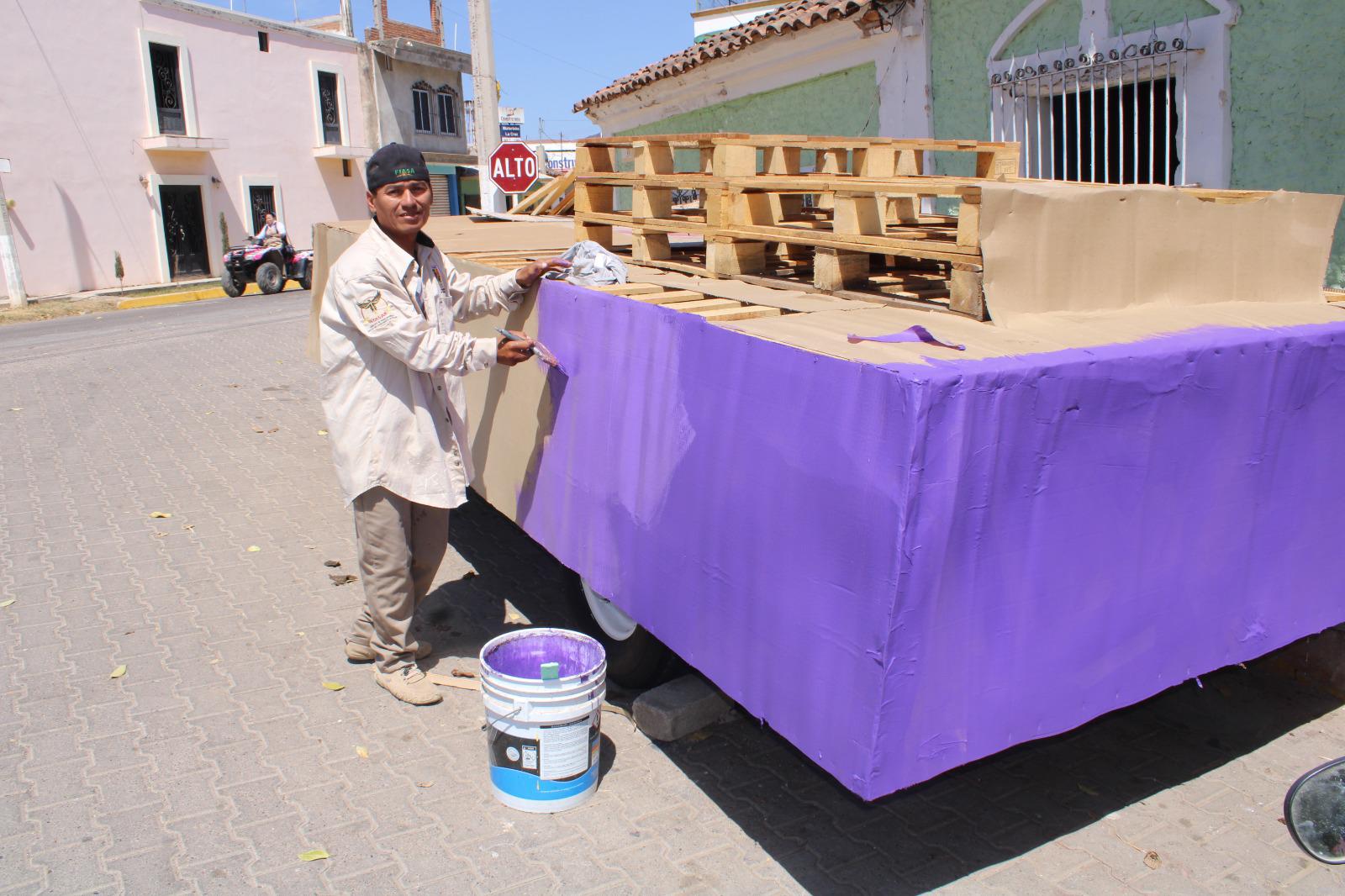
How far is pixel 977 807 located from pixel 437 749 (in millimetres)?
1908

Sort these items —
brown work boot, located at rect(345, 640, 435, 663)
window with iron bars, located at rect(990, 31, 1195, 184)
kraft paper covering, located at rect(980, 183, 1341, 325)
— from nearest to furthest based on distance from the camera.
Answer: kraft paper covering, located at rect(980, 183, 1341, 325)
brown work boot, located at rect(345, 640, 435, 663)
window with iron bars, located at rect(990, 31, 1195, 184)

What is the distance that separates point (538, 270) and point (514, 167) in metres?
12.0

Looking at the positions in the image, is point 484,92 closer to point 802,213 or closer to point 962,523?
point 802,213

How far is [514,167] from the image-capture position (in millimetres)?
15203

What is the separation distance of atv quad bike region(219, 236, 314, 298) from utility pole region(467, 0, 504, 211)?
4.12 metres

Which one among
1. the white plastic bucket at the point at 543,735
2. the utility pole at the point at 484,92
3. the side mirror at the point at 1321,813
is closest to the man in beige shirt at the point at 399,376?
the white plastic bucket at the point at 543,735

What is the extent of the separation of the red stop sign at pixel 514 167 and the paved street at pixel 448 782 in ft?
34.5

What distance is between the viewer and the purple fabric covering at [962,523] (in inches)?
91.6

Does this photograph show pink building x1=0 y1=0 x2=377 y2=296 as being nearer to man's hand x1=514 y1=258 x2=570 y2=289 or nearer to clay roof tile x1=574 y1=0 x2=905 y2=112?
clay roof tile x1=574 y1=0 x2=905 y2=112

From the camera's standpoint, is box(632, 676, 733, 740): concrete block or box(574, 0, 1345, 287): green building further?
box(574, 0, 1345, 287): green building

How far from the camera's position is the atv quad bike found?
1936 centimetres

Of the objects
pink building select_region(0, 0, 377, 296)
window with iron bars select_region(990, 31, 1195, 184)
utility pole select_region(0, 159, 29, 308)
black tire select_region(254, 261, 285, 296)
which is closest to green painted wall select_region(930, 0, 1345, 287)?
window with iron bars select_region(990, 31, 1195, 184)

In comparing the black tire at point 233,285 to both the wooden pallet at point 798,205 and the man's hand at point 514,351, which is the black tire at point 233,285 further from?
the man's hand at point 514,351

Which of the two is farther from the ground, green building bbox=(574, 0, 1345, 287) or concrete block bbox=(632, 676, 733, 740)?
green building bbox=(574, 0, 1345, 287)
